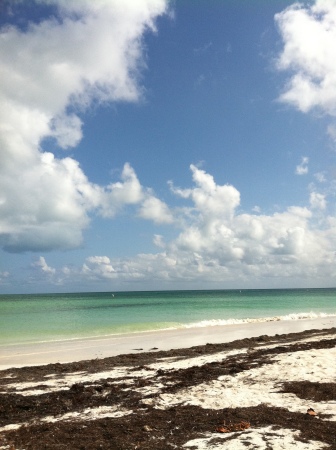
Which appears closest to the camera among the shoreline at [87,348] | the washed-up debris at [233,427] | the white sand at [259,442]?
the white sand at [259,442]

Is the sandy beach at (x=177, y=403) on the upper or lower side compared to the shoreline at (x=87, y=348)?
upper

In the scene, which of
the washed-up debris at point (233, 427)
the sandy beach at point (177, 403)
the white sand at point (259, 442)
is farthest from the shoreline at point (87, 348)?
the white sand at point (259, 442)

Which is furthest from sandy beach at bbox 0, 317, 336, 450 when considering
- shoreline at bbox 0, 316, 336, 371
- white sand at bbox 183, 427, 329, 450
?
shoreline at bbox 0, 316, 336, 371

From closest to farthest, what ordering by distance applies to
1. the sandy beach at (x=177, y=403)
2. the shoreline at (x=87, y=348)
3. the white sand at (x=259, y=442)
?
1. the white sand at (x=259, y=442)
2. the sandy beach at (x=177, y=403)
3. the shoreline at (x=87, y=348)

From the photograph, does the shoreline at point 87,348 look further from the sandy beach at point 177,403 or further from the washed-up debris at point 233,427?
the washed-up debris at point 233,427

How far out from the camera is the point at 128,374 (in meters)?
12.5

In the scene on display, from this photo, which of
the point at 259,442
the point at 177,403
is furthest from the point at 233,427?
the point at 177,403

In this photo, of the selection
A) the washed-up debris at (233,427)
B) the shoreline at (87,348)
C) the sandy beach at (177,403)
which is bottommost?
the shoreline at (87,348)

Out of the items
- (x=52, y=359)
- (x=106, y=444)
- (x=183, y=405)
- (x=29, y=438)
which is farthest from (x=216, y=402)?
(x=52, y=359)

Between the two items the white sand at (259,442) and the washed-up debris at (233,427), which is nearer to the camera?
the white sand at (259,442)

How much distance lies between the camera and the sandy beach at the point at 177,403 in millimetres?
6699

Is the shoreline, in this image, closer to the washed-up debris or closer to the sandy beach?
the sandy beach

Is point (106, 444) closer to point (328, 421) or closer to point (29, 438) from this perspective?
point (29, 438)

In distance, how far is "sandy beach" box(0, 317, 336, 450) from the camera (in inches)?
264
